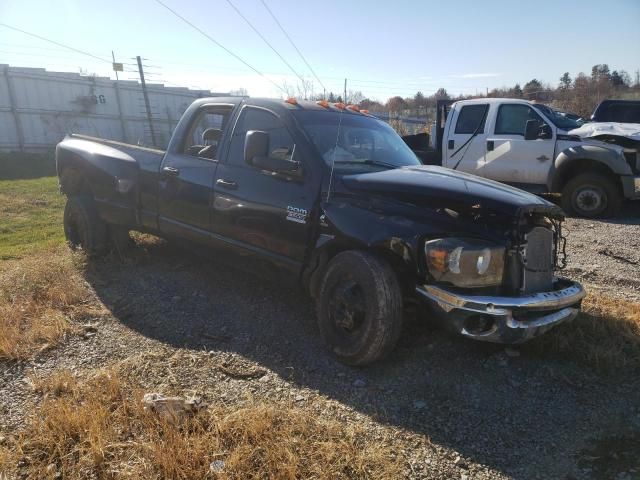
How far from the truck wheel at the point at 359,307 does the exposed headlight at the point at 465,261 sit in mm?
296

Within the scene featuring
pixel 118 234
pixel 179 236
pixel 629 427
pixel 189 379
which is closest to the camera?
pixel 629 427

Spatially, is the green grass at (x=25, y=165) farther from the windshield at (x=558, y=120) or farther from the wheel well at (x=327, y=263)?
the wheel well at (x=327, y=263)

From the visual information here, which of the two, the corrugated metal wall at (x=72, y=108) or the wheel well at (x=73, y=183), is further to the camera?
the corrugated metal wall at (x=72, y=108)

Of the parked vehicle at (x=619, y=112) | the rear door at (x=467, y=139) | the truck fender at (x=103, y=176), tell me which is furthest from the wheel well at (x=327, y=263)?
the parked vehicle at (x=619, y=112)

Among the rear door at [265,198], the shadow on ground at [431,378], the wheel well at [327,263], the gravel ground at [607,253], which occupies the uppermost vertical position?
the rear door at [265,198]

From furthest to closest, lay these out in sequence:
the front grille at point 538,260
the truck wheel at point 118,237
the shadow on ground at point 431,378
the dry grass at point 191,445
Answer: the truck wheel at point 118,237 < the front grille at point 538,260 < the shadow on ground at point 431,378 < the dry grass at point 191,445

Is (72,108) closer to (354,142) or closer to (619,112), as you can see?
(619,112)

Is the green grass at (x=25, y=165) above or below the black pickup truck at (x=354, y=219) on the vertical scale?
below

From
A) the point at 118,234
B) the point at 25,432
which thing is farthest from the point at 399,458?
the point at 118,234

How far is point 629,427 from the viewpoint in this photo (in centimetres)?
286

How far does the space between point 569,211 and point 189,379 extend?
24.2ft

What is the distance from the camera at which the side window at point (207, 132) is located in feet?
15.2

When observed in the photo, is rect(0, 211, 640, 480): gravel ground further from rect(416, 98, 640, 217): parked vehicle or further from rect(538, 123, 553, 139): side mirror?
rect(538, 123, 553, 139): side mirror

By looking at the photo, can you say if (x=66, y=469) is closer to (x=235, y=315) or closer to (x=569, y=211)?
(x=235, y=315)
